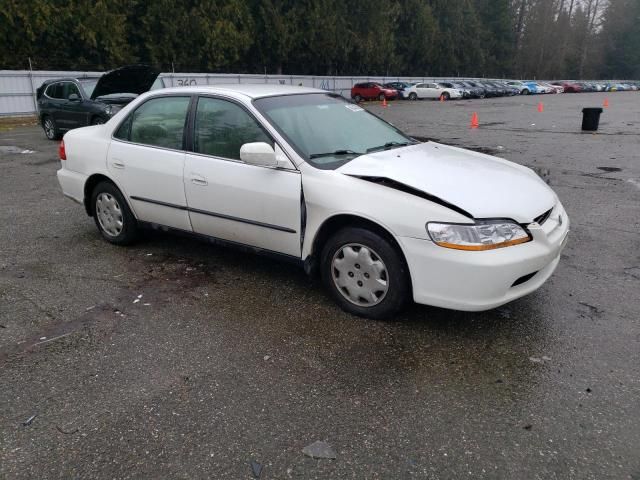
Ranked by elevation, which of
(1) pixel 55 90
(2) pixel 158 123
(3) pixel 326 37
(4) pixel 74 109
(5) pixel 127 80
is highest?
(3) pixel 326 37

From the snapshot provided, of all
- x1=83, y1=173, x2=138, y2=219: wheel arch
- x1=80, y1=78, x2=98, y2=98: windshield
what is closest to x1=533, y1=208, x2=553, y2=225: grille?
x1=83, y1=173, x2=138, y2=219: wheel arch

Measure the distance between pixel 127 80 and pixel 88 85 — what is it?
2626 millimetres

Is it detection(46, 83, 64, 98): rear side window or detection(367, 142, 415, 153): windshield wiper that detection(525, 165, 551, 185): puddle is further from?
detection(46, 83, 64, 98): rear side window

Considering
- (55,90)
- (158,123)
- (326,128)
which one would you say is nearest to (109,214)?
(158,123)

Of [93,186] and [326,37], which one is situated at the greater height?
[326,37]

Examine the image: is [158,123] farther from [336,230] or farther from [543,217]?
[543,217]

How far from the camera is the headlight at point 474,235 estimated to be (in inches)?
129

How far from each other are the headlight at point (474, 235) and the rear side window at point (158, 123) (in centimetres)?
244

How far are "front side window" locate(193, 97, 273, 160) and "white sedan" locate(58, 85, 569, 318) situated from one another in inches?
0.4

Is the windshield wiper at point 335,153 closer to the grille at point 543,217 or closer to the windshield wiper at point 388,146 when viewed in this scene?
the windshield wiper at point 388,146

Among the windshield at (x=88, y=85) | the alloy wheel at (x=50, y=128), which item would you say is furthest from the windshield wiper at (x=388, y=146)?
the alloy wheel at (x=50, y=128)

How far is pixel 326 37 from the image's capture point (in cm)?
4122

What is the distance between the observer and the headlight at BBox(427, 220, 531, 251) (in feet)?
10.8

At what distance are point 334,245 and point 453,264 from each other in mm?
884
